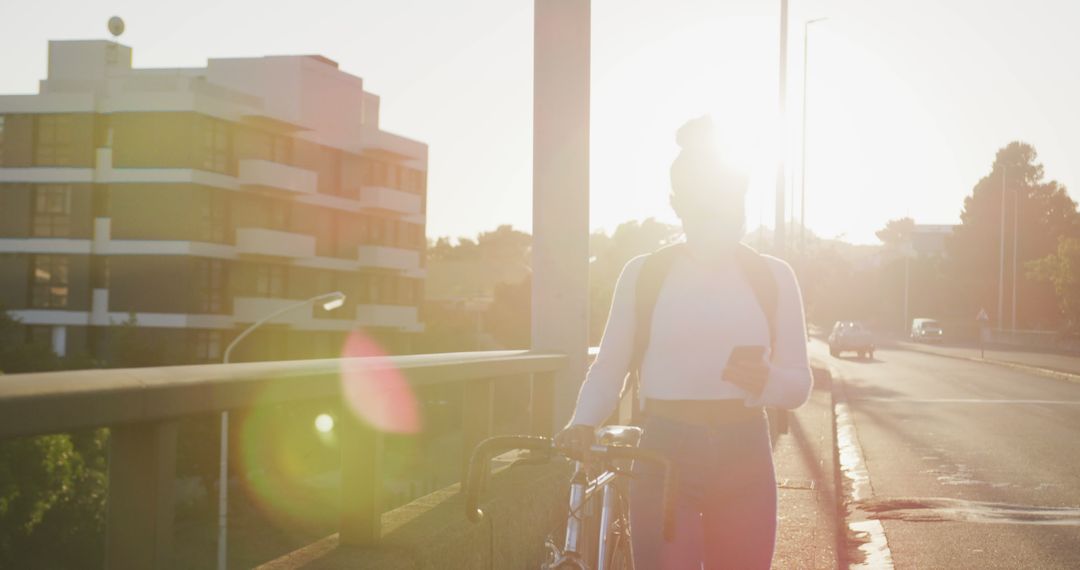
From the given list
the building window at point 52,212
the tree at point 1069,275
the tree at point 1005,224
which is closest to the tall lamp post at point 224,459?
the building window at point 52,212

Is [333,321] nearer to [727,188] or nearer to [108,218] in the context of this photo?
[108,218]

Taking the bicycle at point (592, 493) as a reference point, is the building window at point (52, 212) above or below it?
above

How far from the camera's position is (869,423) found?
68.5 feet

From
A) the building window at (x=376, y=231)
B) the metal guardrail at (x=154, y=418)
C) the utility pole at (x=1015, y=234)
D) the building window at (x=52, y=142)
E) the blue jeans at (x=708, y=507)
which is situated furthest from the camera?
the utility pole at (x=1015, y=234)

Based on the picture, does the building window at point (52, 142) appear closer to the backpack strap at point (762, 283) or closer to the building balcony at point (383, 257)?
the building balcony at point (383, 257)

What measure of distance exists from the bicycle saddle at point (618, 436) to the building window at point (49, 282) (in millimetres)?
55790

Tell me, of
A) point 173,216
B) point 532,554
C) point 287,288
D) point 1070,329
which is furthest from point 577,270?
point 1070,329

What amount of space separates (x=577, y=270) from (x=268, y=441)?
58.6 metres

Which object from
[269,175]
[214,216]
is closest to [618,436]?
[214,216]

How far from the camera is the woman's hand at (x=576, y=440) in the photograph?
3.04 meters

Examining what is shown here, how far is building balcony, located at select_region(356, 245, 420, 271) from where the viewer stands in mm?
70125

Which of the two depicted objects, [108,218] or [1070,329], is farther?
[1070,329]

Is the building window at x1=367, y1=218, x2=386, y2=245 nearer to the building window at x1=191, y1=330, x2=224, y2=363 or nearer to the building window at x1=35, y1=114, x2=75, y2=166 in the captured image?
the building window at x1=191, y1=330, x2=224, y2=363

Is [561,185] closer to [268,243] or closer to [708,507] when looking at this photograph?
[708,507]
